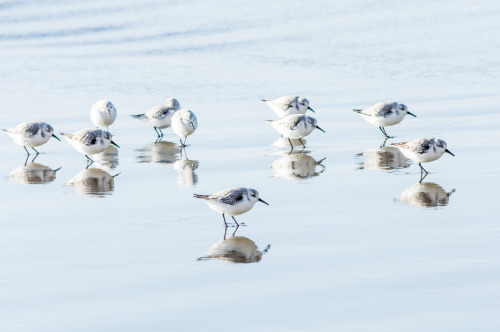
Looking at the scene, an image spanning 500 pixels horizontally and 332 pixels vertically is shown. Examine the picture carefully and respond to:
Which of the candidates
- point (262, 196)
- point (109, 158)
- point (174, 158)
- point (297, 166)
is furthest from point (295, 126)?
point (262, 196)

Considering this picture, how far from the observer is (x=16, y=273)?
436 inches

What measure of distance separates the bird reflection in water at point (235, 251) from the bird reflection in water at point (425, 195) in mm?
3114

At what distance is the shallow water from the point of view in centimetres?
979

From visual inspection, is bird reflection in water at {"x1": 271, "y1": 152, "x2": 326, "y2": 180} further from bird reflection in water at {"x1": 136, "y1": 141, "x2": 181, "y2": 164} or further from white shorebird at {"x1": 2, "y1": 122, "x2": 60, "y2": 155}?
white shorebird at {"x1": 2, "y1": 122, "x2": 60, "y2": 155}

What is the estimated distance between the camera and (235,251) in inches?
470

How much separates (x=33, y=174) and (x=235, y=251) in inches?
265

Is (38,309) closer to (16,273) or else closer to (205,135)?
(16,273)

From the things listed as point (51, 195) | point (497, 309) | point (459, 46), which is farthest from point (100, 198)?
point (459, 46)

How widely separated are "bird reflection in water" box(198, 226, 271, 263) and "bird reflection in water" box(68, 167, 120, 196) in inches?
153

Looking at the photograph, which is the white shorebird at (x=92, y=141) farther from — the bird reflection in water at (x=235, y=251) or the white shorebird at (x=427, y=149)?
the bird reflection in water at (x=235, y=251)

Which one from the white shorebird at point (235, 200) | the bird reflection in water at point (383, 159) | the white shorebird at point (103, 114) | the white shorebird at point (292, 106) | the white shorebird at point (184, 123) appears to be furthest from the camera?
the white shorebird at point (292, 106)

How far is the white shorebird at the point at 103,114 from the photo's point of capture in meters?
21.2

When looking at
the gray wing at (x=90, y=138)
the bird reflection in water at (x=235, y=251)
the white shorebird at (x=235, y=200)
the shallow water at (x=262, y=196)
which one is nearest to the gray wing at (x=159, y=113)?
the shallow water at (x=262, y=196)

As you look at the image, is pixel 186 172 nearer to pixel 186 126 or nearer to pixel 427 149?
pixel 186 126
